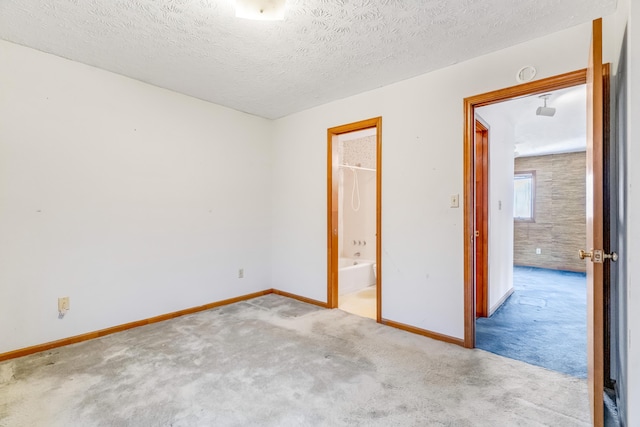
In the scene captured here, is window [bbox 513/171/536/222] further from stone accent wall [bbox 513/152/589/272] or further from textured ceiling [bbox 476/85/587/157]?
textured ceiling [bbox 476/85/587/157]

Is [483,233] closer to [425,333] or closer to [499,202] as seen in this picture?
[499,202]

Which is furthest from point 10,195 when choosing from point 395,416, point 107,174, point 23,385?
point 395,416

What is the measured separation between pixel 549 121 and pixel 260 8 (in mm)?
4253

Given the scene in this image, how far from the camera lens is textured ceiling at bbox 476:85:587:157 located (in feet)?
10.9

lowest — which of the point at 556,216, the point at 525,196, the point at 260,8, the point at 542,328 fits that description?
the point at 542,328

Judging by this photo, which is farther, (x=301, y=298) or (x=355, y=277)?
(x=355, y=277)

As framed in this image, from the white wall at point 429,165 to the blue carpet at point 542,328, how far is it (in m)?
0.49

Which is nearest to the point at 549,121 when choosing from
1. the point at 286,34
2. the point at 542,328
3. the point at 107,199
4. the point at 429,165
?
the point at 429,165

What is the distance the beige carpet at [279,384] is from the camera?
1.69 metres

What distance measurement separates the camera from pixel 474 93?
2.54 m

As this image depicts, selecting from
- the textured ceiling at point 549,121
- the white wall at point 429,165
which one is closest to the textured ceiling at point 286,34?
the white wall at point 429,165

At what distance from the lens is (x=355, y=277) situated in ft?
14.6

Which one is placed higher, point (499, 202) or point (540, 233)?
point (499, 202)
